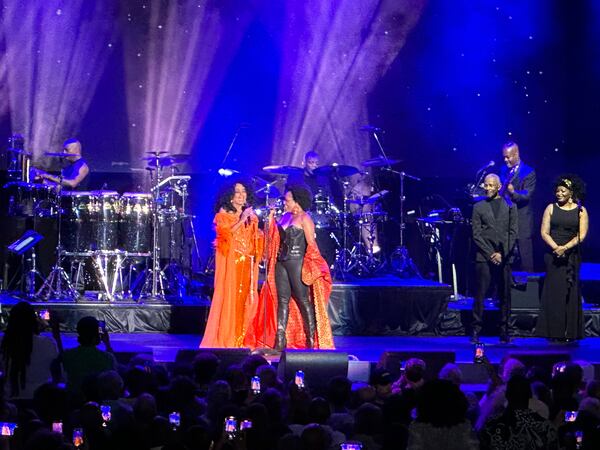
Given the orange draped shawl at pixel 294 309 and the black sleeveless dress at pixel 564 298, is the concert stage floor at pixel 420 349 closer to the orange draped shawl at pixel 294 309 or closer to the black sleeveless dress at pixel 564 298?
the black sleeveless dress at pixel 564 298

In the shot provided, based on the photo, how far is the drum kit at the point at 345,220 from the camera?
1600 centimetres

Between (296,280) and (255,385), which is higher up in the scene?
(296,280)

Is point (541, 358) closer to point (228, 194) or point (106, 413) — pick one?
point (228, 194)

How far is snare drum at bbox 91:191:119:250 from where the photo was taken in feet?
48.7

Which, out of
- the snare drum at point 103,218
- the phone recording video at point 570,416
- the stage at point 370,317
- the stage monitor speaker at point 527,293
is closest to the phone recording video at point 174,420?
the phone recording video at point 570,416

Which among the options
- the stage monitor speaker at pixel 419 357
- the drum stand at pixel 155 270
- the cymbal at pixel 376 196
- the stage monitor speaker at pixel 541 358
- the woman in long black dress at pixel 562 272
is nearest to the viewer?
the stage monitor speaker at pixel 419 357

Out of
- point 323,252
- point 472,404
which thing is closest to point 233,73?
point 323,252

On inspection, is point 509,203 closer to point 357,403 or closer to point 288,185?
point 288,185

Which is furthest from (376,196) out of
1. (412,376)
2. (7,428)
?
(7,428)

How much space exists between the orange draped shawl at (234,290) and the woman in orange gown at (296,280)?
0.63 ft

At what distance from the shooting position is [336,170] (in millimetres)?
16062

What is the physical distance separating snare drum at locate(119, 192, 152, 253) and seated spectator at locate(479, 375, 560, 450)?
935 cm

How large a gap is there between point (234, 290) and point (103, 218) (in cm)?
376

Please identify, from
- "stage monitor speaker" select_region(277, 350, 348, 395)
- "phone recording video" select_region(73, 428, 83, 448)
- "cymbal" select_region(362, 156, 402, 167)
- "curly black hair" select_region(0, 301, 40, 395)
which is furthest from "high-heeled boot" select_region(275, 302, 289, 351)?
"phone recording video" select_region(73, 428, 83, 448)
